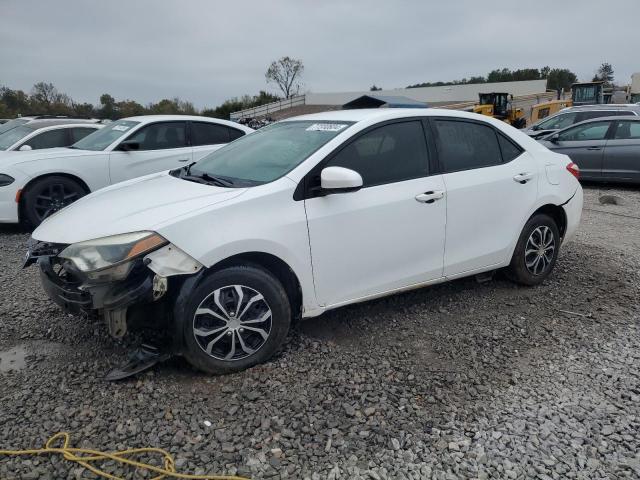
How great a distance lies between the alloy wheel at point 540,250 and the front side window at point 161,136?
518 cm

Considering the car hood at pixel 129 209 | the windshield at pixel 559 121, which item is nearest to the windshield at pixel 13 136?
the car hood at pixel 129 209

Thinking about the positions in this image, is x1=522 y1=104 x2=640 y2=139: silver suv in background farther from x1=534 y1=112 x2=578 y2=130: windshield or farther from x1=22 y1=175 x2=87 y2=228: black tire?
x1=22 y1=175 x2=87 y2=228: black tire

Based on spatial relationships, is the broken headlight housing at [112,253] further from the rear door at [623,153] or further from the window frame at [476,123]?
the rear door at [623,153]

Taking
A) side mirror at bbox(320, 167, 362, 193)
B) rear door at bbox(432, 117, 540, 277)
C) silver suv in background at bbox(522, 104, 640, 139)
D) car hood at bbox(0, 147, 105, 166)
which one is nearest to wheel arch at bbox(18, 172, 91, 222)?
car hood at bbox(0, 147, 105, 166)

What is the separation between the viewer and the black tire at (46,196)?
6602mm

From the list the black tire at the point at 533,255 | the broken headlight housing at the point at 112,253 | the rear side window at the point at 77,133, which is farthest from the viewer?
the rear side window at the point at 77,133

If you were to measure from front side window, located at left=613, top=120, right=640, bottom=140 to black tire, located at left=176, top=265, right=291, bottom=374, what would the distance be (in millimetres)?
9637

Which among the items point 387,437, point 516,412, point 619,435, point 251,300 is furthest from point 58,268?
point 619,435

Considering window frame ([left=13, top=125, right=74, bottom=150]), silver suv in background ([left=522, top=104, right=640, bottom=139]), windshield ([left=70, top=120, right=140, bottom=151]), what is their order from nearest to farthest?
windshield ([left=70, top=120, right=140, bottom=151]) → window frame ([left=13, top=125, right=74, bottom=150]) → silver suv in background ([left=522, top=104, right=640, bottom=139])

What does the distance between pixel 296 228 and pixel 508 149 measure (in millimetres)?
2237

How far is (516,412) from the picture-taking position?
9.29 ft

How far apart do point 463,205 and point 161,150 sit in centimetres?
497

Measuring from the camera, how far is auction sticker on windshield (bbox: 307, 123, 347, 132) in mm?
3637

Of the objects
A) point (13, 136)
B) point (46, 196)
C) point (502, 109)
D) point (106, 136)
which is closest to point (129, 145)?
point (106, 136)
